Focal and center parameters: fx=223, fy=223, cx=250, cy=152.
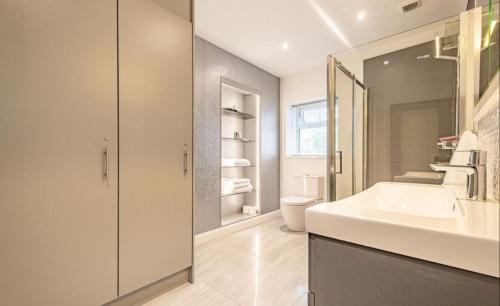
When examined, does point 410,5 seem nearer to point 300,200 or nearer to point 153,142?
point 300,200

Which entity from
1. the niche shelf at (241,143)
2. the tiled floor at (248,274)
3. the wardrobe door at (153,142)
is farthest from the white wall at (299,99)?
the wardrobe door at (153,142)

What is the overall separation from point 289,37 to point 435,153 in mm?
1905

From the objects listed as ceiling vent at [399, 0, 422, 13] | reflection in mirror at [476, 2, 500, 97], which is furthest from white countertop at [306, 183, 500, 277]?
ceiling vent at [399, 0, 422, 13]

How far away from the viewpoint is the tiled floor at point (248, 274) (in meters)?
1.61

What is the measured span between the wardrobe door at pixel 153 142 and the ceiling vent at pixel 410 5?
189cm

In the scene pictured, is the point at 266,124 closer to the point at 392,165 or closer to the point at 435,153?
the point at 392,165

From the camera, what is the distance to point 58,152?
3.98ft

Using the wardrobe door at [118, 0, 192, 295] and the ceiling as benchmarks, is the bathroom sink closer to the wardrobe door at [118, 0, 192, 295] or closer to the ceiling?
the wardrobe door at [118, 0, 192, 295]

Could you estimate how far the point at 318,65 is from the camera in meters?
3.43

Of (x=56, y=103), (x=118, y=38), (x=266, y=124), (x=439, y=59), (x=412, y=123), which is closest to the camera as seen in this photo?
(x=56, y=103)

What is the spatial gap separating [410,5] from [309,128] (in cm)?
204

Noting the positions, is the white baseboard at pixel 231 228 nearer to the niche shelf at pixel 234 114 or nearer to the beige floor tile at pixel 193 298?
the beige floor tile at pixel 193 298

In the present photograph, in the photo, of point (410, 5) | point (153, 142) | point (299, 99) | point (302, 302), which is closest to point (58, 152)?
point (153, 142)

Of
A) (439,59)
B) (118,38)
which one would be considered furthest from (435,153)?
(118,38)
